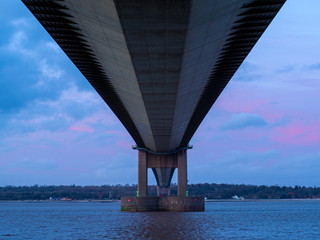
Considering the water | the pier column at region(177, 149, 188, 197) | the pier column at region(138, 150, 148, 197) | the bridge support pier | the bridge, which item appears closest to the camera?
the bridge

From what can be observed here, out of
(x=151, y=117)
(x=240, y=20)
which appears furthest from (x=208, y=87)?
(x=240, y=20)

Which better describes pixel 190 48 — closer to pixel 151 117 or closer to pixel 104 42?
pixel 104 42

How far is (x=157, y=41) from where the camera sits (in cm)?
2112

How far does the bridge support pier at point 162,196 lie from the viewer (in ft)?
235

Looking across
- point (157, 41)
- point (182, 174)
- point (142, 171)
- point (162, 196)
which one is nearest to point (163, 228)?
point (157, 41)

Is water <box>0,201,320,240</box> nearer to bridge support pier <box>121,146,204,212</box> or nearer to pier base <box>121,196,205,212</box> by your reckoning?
pier base <box>121,196,205,212</box>

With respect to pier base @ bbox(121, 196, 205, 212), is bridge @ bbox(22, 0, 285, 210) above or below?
above

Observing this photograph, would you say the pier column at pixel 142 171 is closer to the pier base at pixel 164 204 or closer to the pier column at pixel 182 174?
the pier base at pixel 164 204

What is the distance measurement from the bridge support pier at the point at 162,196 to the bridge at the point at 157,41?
115ft

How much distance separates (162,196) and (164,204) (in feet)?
4.72

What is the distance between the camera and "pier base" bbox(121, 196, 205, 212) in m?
71.3

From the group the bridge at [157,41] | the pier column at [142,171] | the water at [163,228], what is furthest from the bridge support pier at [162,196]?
the bridge at [157,41]

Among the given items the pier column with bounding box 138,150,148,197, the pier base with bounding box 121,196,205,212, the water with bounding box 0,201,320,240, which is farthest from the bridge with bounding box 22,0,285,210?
the pier column with bounding box 138,150,148,197

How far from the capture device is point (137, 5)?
16844 mm
